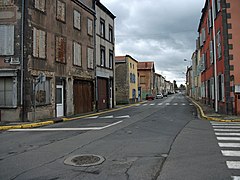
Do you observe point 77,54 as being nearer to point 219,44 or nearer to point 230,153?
point 219,44

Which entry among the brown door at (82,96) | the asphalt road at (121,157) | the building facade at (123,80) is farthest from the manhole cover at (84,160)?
the building facade at (123,80)

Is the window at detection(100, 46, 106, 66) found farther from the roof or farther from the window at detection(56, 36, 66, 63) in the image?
the roof

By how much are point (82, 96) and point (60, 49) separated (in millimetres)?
4879

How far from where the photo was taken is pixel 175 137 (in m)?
9.31

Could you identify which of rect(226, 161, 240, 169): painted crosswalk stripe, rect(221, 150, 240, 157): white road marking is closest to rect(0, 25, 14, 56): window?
rect(221, 150, 240, 157): white road marking

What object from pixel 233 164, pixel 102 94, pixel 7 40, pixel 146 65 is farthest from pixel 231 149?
pixel 146 65

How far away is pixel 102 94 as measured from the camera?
26203 millimetres

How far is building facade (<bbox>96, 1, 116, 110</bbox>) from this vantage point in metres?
25.2

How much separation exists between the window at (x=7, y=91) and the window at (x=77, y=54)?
6005 millimetres

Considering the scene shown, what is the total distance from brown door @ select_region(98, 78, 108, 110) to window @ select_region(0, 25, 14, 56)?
11.3 m

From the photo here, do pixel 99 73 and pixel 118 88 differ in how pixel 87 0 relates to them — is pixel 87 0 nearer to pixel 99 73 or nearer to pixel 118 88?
pixel 99 73

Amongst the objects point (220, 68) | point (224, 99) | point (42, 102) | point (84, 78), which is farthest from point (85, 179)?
point (84, 78)

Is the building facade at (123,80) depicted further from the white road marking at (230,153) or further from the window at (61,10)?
the white road marking at (230,153)

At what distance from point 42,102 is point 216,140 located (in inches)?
446
